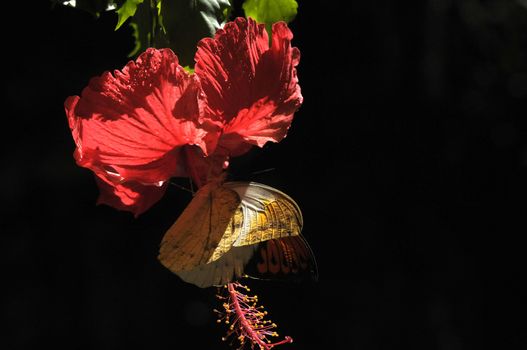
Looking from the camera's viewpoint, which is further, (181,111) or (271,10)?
(271,10)

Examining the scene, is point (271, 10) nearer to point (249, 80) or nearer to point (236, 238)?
point (249, 80)

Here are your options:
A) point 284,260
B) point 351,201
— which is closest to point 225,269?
point 284,260

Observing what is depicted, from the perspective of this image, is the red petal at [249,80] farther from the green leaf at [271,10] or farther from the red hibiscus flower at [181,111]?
the green leaf at [271,10]

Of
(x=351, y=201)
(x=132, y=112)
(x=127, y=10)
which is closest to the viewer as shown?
(x=132, y=112)

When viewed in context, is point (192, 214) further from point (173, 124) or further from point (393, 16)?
point (393, 16)

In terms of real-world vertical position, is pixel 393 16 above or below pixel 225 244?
below

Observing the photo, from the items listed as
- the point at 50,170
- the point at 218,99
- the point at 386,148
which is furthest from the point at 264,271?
the point at 386,148
